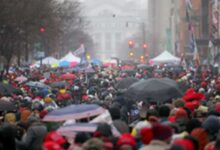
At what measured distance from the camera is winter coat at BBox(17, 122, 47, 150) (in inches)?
496

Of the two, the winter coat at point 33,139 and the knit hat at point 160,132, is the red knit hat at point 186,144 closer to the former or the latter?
the knit hat at point 160,132

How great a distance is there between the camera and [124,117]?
58.5ft

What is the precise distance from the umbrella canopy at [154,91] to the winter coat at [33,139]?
6133mm

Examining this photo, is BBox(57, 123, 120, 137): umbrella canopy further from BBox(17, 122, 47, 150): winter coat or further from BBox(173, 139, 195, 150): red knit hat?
BBox(173, 139, 195, 150): red knit hat

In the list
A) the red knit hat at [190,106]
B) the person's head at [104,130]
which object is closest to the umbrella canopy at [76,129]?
the person's head at [104,130]

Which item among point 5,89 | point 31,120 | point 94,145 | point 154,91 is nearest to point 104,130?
point 94,145

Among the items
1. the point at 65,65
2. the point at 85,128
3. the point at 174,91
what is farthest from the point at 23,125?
the point at 65,65

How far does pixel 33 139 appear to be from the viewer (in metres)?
12.8

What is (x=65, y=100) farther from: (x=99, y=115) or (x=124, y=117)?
(x=99, y=115)

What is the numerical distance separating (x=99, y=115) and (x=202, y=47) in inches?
2588

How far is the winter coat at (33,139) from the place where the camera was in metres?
12.6

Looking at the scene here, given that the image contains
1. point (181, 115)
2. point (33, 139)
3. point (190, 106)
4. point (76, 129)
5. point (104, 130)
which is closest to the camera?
point (104, 130)

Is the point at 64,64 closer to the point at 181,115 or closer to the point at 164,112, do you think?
the point at 164,112

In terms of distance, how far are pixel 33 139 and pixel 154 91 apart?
264 inches
